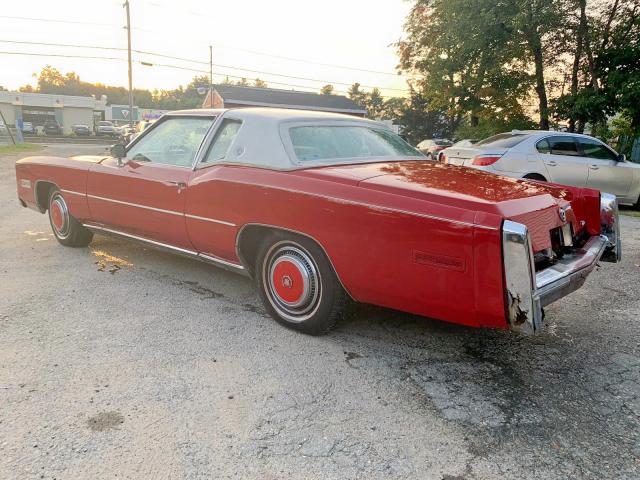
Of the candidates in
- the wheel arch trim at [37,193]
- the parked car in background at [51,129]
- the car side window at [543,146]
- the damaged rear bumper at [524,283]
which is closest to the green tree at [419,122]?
the car side window at [543,146]

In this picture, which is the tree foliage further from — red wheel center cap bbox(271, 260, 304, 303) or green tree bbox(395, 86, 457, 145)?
green tree bbox(395, 86, 457, 145)

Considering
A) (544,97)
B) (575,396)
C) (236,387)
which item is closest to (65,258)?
(236,387)

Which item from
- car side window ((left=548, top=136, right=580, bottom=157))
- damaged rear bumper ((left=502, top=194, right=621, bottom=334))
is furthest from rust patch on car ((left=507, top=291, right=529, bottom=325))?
car side window ((left=548, top=136, right=580, bottom=157))

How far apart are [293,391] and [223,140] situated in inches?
83.5

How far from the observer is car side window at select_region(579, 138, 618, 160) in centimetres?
952

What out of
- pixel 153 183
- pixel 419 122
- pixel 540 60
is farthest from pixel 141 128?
pixel 419 122

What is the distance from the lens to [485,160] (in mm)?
9141

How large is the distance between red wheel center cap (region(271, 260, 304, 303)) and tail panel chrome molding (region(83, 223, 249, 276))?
35 cm

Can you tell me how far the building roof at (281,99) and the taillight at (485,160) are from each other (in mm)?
31394

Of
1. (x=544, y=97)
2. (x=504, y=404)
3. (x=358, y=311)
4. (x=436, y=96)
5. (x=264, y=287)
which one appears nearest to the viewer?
(x=504, y=404)

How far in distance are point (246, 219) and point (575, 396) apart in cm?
227

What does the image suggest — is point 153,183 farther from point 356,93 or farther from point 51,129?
point 356,93

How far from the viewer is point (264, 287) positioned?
3.73 metres

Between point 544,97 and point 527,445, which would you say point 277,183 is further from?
point 544,97
